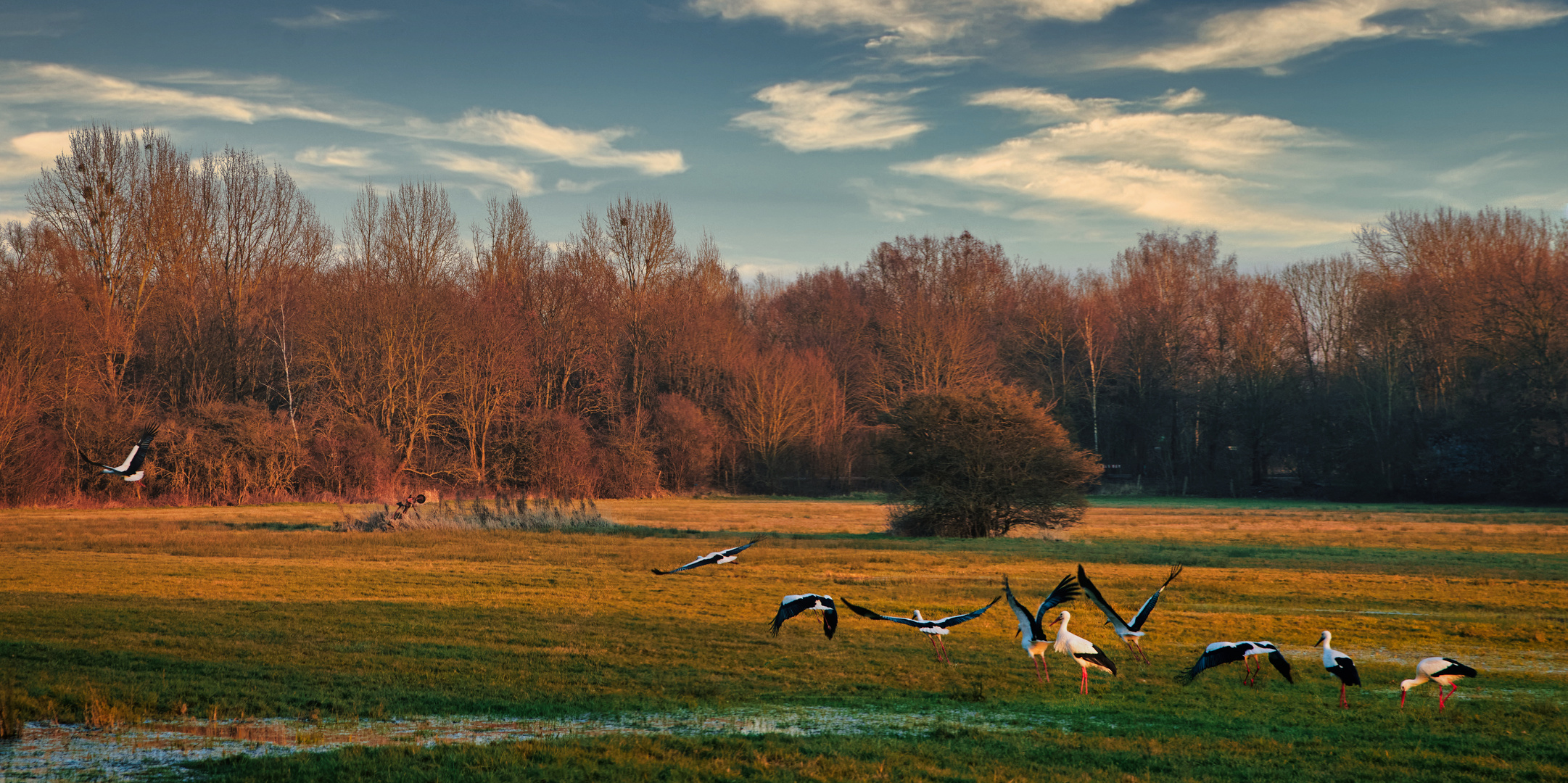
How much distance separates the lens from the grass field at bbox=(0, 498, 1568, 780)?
8391 millimetres

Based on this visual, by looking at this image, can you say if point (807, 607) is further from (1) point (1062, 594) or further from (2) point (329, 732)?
(2) point (329, 732)

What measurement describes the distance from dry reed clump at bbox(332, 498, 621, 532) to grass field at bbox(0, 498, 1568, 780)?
20.8ft

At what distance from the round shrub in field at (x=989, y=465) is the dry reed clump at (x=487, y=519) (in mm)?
11221

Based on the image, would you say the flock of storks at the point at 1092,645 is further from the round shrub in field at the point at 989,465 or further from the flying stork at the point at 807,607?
the round shrub in field at the point at 989,465

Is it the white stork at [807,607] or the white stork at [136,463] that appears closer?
the white stork at [807,607]

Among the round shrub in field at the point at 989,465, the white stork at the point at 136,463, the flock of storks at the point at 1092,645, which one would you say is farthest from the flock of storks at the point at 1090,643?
the round shrub in field at the point at 989,465

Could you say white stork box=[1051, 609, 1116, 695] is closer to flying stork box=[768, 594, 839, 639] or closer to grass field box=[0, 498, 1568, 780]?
grass field box=[0, 498, 1568, 780]

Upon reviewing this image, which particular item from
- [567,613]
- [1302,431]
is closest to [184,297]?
[567,613]

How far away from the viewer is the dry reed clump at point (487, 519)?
3344 cm

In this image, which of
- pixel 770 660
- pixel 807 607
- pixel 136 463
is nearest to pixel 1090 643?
pixel 807 607

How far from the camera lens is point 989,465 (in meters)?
33.5

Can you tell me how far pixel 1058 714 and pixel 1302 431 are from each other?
63979 millimetres

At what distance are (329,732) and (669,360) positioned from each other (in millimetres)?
57354

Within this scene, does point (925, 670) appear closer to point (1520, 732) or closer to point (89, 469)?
point (1520, 732)
